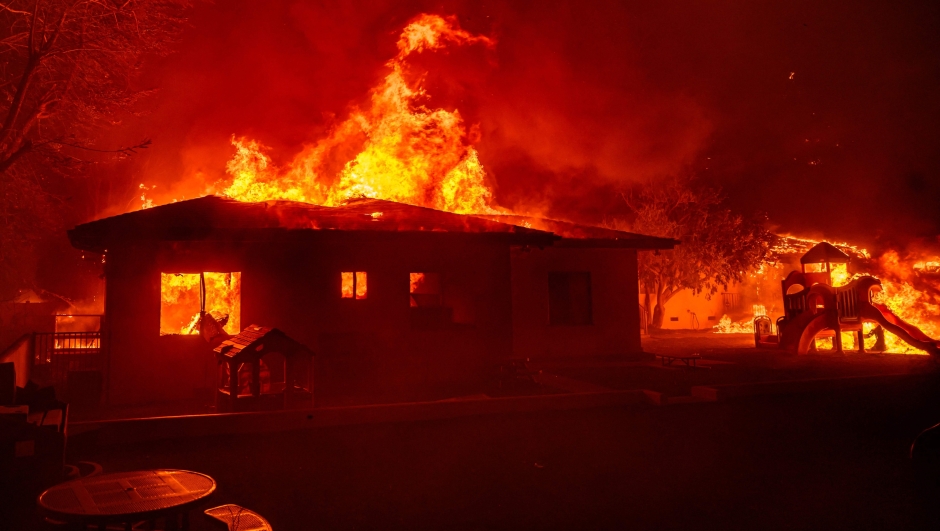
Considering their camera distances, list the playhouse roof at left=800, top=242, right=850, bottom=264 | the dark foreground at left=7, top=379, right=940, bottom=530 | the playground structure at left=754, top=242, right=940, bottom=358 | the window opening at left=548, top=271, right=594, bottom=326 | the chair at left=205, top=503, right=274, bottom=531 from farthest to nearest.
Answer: the playhouse roof at left=800, top=242, right=850, bottom=264, the playground structure at left=754, top=242, right=940, bottom=358, the window opening at left=548, top=271, right=594, bottom=326, the dark foreground at left=7, top=379, right=940, bottom=530, the chair at left=205, top=503, right=274, bottom=531

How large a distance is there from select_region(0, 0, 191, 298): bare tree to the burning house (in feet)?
9.96

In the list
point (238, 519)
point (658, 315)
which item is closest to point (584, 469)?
point (238, 519)

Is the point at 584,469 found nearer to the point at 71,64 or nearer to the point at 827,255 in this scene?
the point at 71,64

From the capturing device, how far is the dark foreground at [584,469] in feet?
16.9

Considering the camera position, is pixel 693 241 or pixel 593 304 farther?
pixel 693 241

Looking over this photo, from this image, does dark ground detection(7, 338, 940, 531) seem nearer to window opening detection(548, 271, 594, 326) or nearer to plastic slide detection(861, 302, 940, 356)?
window opening detection(548, 271, 594, 326)

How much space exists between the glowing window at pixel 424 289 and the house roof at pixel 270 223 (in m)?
2.98

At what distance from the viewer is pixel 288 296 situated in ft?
39.7

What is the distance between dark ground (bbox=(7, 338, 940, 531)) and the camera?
5.17 m

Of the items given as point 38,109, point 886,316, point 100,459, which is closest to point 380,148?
point 38,109

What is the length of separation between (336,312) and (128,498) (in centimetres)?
835

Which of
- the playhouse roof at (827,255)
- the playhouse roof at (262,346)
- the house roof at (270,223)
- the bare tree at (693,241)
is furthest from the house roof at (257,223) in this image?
the bare tree at (693,241)

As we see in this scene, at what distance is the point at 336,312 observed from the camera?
12.3 meters

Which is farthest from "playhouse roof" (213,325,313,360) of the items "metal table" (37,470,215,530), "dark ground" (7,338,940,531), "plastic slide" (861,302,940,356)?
"plastic slide" (861,302,940,356)
